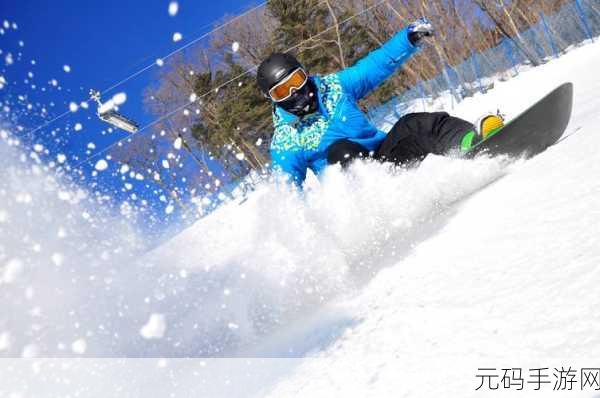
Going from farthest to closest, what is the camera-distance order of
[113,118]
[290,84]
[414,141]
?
[113,118]
[290,84]
[414,141]

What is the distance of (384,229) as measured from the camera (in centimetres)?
281

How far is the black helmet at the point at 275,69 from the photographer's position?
11.5ft

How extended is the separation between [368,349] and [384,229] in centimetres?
151

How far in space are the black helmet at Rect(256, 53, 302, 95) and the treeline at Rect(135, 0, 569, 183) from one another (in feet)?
54.1

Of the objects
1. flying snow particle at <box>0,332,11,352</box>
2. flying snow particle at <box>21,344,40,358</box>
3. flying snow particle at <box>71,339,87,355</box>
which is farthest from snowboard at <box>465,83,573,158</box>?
flying snow particle at <box>0,332,11,352</box>

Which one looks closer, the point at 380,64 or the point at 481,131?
the point at 481,131

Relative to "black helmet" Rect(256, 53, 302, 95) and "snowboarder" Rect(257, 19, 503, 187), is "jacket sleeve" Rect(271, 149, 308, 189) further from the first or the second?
"black helmet" Rect(256, 53, 302, 95)

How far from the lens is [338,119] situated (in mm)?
3623

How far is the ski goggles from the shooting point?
3482 mm

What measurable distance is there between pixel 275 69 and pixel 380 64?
0.90m

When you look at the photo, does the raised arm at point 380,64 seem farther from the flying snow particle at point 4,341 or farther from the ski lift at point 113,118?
the ski lift at point 113,118

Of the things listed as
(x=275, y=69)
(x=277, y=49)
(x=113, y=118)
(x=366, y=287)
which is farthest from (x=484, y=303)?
(x=277, y=49)

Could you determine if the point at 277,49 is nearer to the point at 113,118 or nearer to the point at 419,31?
the point at 113,118

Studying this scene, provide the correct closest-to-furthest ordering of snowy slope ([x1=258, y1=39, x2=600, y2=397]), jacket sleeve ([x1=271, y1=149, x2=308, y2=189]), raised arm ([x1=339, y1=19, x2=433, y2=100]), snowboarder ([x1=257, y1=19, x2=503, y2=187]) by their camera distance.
Answer: snowy slope ([x1=258, y1=39, x2=600, y2=397])
snowboarder ([x1=257, y1=19, x2=503, y2=187])
raised arm ([x1=339, y1=19, x2=433, y2=100])
jacket sleeve ([x1=271, y1=149, x2=308, y2=189])
